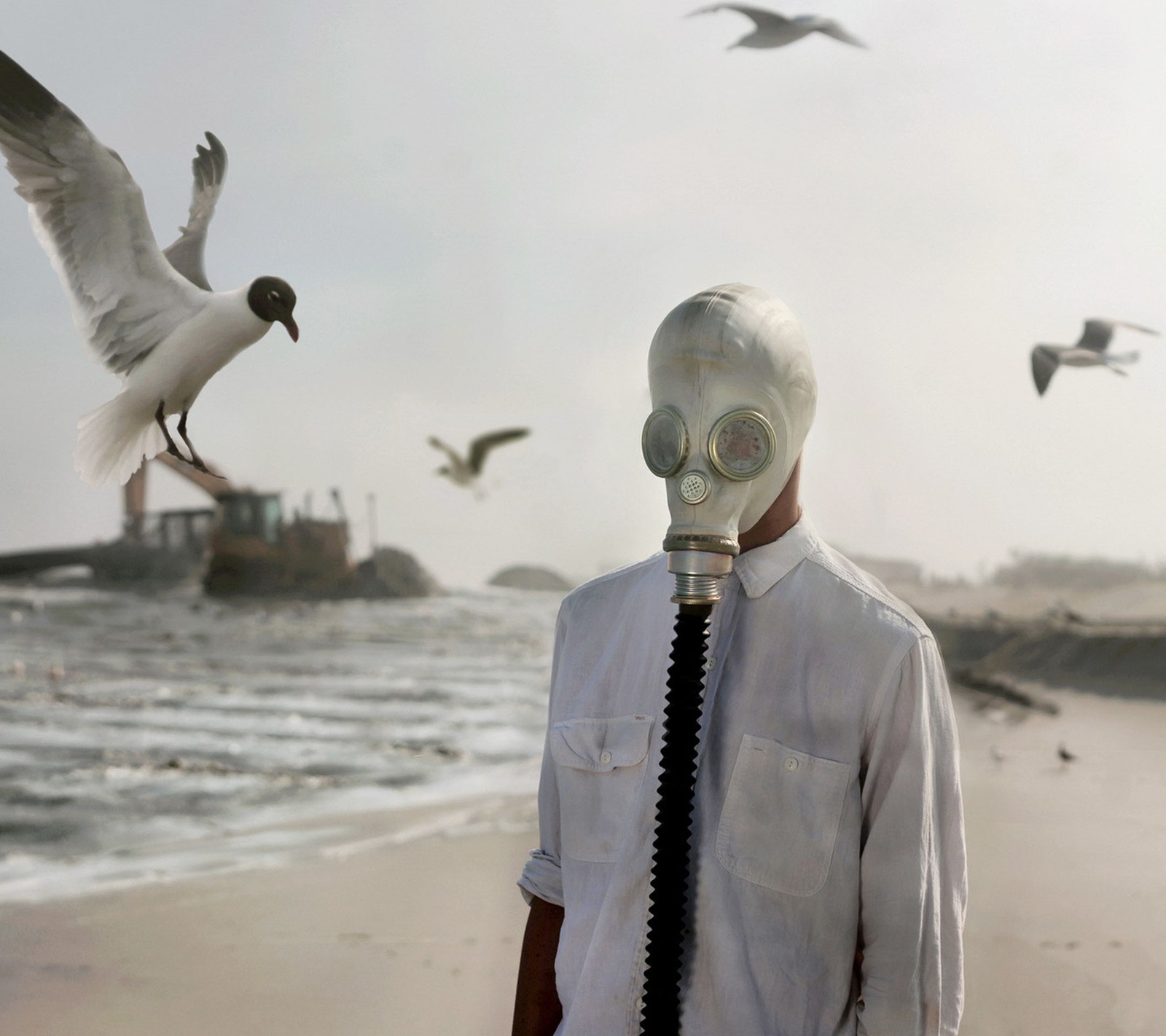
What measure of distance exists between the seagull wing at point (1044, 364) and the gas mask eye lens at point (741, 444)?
2.64 m

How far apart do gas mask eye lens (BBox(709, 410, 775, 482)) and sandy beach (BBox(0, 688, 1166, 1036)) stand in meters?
2.61

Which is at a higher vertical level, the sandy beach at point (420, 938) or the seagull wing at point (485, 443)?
the seagull wing at point (485, 443)

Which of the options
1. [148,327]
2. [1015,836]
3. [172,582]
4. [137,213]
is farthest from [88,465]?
[172,582]

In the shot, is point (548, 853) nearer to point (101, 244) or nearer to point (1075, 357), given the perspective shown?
point (101, 244)

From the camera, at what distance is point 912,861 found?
91cm

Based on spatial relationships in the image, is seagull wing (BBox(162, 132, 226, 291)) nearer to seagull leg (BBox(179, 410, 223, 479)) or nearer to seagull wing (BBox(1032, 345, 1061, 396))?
seagull leg (BBox(179, 410, 223, 479))

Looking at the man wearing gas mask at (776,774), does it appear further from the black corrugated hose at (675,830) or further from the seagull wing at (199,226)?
the seagull wing at (199,226)

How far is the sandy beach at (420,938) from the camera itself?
3.19 metres

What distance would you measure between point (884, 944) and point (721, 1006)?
14 cm

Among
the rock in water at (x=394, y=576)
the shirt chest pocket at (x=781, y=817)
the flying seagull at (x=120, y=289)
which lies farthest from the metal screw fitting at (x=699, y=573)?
the rock in water at (x=394, y=576)

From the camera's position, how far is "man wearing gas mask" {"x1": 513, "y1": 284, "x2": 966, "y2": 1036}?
921 mm

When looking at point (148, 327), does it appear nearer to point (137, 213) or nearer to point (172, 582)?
point (137, 213)

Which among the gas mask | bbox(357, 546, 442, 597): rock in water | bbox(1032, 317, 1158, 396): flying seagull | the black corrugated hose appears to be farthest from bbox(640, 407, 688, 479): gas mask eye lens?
bbox(357, 546, 442, 597): rock in water

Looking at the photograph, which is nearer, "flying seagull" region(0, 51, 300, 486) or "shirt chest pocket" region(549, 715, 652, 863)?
"shirt chest pocket" region(549, 715, 652, 863)
